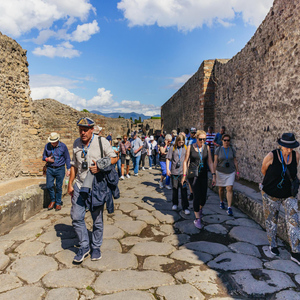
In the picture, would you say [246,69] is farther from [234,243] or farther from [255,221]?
[234,243]

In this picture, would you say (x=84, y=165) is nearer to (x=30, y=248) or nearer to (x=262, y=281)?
(x=30, y=248)

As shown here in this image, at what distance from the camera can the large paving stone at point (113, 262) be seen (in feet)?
8.85

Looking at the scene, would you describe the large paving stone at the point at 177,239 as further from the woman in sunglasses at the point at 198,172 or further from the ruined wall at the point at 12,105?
the ruined wall at the point at 12,105

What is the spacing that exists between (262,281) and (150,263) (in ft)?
3.70

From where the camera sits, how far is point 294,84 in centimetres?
471

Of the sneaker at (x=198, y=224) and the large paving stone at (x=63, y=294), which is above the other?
the large paving stone at (x=63, y=294)

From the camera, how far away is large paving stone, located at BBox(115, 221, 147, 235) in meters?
3.79

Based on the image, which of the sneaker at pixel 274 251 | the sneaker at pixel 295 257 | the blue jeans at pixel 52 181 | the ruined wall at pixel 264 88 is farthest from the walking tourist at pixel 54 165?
the ruined wall at pixel 264 88

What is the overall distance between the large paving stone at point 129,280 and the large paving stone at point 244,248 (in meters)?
1.09

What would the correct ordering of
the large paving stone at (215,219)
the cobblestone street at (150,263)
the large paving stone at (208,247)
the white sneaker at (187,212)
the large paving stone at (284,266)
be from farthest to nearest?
1. the white sneaker at (187,212)
2. the large paving stone at (215,219)
3. the large paving stone at (208,247)
4. the large paving stone at (284,266)
5. the cobblestone street at (150,263)

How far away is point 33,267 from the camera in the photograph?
267 centimetres

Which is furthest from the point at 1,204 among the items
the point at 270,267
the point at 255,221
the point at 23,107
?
the point at 23,107

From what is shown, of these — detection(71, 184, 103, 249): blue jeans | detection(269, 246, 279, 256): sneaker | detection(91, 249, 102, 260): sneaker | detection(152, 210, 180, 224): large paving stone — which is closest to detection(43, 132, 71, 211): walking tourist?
detection(152, 210, 180, 224): large paving stone

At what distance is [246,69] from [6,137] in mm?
6652
